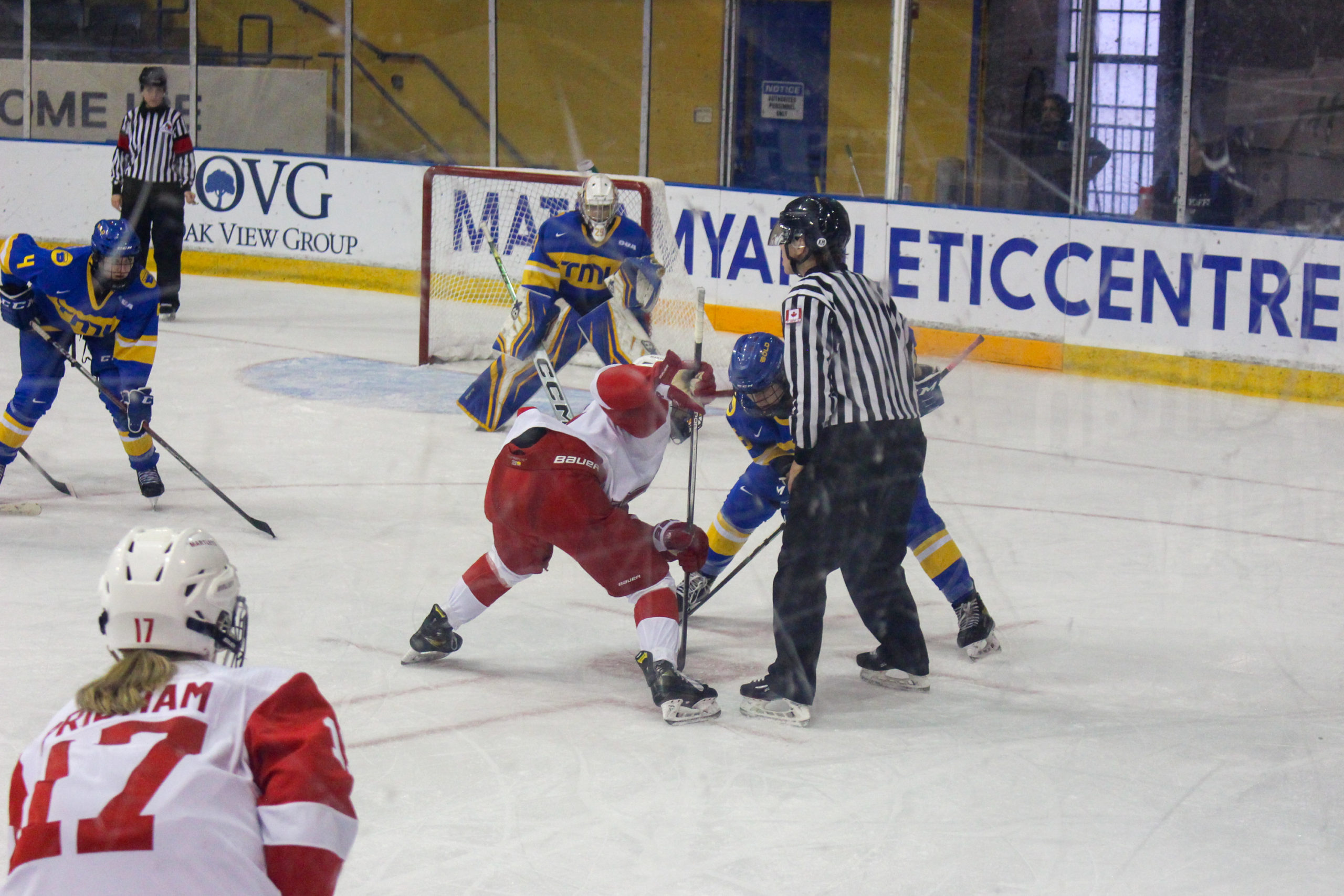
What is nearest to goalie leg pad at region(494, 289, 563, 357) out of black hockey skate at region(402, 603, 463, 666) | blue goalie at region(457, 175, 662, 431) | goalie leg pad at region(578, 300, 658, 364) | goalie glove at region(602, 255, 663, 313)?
blue goalie at region(457, 175, 662, 431)

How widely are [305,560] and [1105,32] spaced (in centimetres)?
723

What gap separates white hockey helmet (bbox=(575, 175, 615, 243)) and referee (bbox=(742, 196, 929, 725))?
291cm

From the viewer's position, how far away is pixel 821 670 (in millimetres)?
3883

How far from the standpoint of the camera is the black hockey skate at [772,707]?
3.42 meters

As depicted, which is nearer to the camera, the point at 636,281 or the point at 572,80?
the point at 636,281

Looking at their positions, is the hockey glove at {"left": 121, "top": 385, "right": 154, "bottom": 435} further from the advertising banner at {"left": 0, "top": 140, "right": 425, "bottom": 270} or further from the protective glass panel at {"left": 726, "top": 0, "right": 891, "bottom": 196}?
the protective glass panel at {"left": 726, "top": 0, "right": 891, "bottom": 196}

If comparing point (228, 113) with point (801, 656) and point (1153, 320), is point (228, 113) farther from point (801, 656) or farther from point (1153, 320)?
point (801, 656)

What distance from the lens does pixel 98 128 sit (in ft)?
40.5

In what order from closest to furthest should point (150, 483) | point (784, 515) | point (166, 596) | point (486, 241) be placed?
point (166, 596), point (784, 515), point (150, 483), point (486, 241)

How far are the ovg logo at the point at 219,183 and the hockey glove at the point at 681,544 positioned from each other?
27.8 feet

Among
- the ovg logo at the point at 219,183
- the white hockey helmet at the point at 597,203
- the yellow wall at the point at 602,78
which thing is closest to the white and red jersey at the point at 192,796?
the white hockey helmet at the point at 597,203

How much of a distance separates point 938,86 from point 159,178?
5495 mm

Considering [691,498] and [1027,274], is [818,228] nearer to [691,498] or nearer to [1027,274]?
[691,498]

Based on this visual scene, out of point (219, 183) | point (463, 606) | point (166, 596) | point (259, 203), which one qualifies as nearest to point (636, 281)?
point (463, 606)
